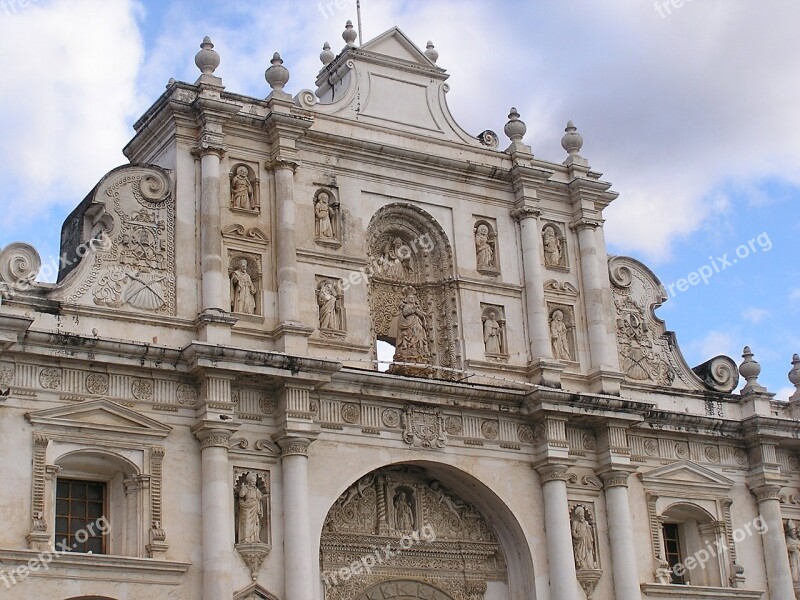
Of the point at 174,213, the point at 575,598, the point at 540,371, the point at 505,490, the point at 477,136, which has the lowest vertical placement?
the point at 575,598

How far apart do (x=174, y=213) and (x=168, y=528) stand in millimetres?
4419

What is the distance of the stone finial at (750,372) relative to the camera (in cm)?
2302

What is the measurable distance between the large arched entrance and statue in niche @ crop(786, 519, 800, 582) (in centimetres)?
501

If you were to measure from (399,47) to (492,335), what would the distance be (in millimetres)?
4886

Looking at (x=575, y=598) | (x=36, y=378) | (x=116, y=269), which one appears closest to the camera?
(x=36, y=378)

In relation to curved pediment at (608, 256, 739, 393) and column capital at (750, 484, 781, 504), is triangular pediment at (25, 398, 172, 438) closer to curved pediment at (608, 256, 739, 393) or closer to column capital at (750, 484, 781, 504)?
curved pediment at (608, 256, 739, 393)

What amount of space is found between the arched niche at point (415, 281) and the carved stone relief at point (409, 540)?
1791 millimetres

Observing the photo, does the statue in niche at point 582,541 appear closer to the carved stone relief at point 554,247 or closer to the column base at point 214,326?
the carved stone relief at point 554,247

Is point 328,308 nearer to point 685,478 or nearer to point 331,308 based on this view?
point 331,308

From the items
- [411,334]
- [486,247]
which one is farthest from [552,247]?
[411,334]

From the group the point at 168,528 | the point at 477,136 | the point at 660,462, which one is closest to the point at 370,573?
the point at 168,528

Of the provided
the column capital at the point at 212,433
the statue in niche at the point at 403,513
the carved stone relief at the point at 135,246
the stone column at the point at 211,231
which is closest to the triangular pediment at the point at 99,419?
the column capital at the point at 212,433

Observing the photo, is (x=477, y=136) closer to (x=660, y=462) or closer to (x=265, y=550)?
(x=660, y=462)

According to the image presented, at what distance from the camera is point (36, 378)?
17.1 m
